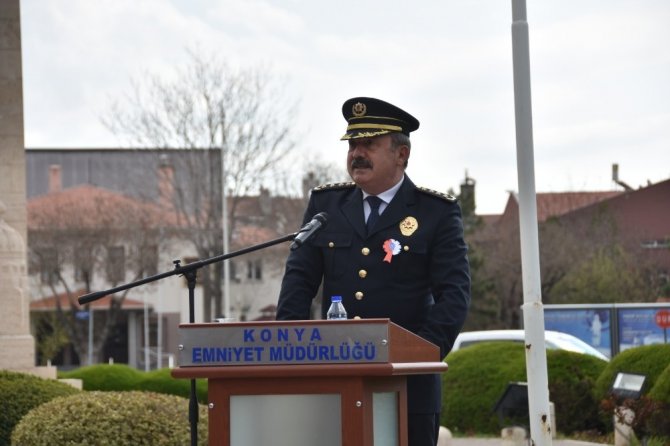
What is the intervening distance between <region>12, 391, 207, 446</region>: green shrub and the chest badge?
4560 mm

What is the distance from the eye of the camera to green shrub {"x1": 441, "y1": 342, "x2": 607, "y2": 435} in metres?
17.1

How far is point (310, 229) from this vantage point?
5.54m

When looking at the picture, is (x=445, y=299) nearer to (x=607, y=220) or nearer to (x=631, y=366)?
(x=631, y=366)

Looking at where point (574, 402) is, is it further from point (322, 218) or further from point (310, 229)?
point (310, 229)

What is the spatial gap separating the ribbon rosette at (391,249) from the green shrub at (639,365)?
31.3 feet

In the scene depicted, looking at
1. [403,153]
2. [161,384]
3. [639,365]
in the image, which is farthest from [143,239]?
[403,153]

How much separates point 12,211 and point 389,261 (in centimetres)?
1358

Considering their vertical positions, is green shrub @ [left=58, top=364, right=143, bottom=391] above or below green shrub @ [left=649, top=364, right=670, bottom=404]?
below

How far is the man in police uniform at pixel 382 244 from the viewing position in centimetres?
590

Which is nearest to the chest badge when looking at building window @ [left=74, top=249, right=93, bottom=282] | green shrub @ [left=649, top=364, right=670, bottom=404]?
green shrub @ [left=649, top=364, right=670, bottom=404]

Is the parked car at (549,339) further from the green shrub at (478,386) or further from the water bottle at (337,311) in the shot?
the water bottle at (337,311)

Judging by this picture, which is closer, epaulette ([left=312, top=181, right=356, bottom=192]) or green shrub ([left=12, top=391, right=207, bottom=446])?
epaulette ([left=312, top=181, right=356, bottom=192])

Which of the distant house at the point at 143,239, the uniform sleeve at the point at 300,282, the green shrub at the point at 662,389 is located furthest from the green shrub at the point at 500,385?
the distant house at the point at 143,239

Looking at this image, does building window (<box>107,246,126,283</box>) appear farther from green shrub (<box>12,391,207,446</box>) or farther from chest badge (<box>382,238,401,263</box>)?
chest badge (<box>382,238,401,263</box>)
